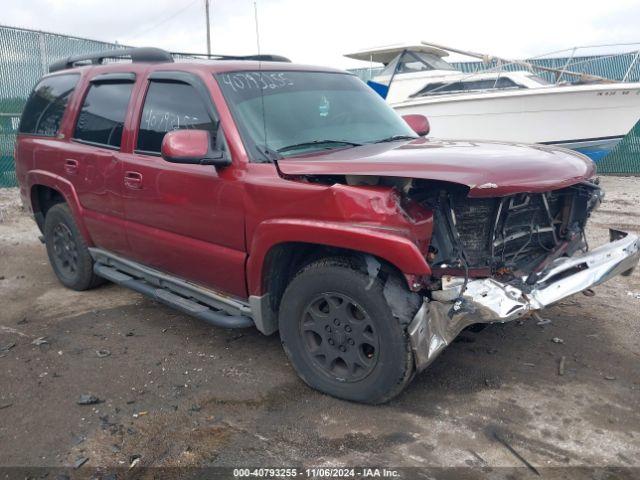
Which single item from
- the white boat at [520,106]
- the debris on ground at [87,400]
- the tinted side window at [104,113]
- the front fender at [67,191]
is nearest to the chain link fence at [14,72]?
the front fender at [67,191]

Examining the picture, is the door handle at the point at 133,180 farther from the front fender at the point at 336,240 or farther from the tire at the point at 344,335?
the tire at the point at 344,335

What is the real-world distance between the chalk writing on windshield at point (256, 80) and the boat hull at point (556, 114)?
324 inches

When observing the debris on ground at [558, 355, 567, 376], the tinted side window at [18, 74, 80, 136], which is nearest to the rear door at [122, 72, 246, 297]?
the tinted side window at [18, 74, 80, 136]

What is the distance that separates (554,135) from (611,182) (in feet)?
5.93

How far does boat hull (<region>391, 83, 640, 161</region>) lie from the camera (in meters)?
10.7

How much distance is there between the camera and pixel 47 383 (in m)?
3.51

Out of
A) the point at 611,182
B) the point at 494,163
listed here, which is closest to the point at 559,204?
the point at 494,163

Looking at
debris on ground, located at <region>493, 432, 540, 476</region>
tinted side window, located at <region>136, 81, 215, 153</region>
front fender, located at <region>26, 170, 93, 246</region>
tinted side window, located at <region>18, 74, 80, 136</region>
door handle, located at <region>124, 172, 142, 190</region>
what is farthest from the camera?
tinted side window, located at <region>18, 74, 80, 136</region>

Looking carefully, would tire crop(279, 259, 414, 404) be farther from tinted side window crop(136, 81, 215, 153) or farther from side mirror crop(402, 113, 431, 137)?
side mirror crop(402, 113, 431, 137)

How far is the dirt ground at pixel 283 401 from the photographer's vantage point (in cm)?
275

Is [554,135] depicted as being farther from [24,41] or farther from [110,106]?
[24,41]

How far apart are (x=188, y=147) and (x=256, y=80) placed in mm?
804

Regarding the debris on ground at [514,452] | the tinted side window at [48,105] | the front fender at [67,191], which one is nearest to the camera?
the debris on ground at [514,452]

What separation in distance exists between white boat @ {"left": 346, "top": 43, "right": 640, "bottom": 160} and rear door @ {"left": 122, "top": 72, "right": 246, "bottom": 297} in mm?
6801
